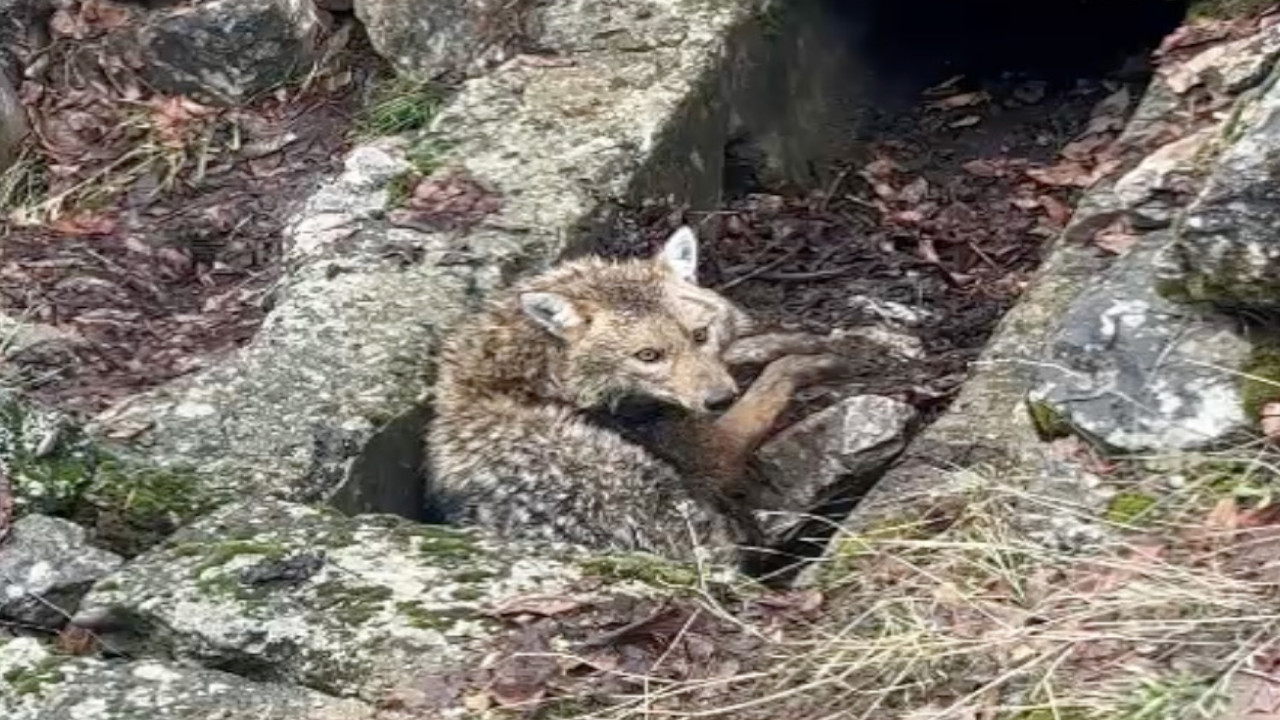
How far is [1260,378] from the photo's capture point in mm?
5289

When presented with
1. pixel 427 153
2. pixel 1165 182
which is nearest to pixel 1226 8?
pixel 1165 182

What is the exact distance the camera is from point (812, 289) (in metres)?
8.56

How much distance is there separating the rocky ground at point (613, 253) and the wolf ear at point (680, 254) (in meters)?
0.51

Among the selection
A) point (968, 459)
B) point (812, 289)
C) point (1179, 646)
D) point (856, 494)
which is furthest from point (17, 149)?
point (1179, 646)

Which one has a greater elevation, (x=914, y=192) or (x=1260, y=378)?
(x=1260, y=378)

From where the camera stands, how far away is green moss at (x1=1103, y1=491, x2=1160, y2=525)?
5270 millimetres

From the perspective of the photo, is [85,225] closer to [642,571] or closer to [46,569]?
[46,569]

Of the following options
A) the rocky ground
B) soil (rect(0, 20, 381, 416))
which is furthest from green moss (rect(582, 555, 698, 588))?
soil (rect(0, 20, 381, 416))

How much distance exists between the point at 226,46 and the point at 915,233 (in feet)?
9.89

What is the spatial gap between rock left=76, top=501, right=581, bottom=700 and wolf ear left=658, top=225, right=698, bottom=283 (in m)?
1.96

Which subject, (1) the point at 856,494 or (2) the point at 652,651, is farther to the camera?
(1) the point at 856,494

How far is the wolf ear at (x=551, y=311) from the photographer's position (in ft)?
23.8

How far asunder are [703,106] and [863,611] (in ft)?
12.2

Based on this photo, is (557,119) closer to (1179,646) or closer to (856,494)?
(856,494)
